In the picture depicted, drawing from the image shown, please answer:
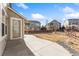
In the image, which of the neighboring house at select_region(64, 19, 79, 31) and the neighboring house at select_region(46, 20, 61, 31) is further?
the neighboring house at select_region(46, 20, 61, 31)

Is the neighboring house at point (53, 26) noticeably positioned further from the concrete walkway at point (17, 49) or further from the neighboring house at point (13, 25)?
the concrete walkway at point (17, 49)

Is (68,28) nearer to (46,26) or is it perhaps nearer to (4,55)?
(46,26)

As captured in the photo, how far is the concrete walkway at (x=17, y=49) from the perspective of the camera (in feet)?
13.0

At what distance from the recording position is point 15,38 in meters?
4.44

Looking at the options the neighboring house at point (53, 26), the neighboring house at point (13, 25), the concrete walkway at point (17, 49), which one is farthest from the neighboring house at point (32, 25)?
the concrete walkway at point (17, 49)

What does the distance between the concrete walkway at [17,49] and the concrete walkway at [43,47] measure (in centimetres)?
12

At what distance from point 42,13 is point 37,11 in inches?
5.0

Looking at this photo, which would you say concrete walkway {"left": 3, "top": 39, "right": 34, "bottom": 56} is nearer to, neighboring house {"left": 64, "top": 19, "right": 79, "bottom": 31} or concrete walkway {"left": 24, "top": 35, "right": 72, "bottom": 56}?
concrete walkway {"left": 24, "top": 35, "right": 72, "bottom": 56}

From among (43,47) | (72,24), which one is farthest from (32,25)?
(72,24)

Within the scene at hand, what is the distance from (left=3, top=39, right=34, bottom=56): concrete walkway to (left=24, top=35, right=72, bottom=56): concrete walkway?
118 mm

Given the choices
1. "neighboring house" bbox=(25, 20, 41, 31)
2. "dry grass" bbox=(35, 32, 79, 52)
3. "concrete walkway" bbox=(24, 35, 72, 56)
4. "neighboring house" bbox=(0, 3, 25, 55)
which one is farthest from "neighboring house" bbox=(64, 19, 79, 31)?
"neighboring house" bbox=(0, 3, 25, 55)

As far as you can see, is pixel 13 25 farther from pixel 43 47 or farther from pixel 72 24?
pixel 72 24

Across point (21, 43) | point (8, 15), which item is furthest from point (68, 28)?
point (8, 15)

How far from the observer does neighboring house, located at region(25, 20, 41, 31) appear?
4.26m
